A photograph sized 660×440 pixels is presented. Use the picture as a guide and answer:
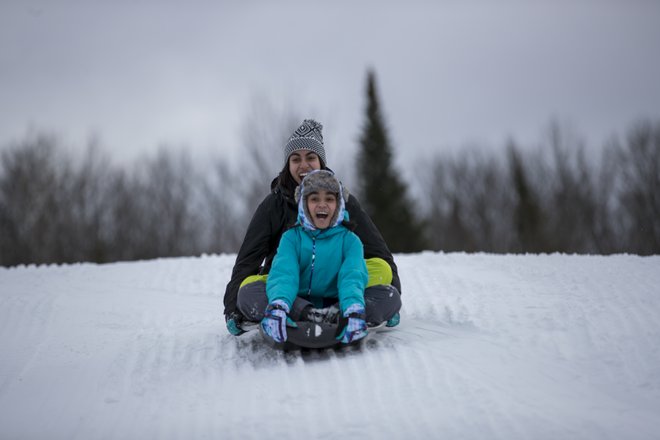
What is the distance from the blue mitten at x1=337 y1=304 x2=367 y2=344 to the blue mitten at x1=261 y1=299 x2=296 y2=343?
33 centimetres

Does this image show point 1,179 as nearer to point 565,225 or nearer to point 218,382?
point 218,382

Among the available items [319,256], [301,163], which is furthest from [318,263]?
[301,163]

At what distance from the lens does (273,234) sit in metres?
3.35

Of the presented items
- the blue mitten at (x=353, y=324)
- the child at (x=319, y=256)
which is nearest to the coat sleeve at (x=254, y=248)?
the child at (x=319, y=256)

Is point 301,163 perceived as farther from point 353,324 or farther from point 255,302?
point 353,324

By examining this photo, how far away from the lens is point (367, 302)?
2980 millimetres

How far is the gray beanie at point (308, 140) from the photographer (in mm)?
3518

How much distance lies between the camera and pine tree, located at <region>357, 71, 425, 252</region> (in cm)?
1800

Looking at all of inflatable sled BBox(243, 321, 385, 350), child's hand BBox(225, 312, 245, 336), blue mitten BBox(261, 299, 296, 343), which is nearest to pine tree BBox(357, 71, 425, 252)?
child's hand BBox(225, 312, 245, 336)

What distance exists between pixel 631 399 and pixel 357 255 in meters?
1.58

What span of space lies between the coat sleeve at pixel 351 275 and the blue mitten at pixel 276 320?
345 millimetres

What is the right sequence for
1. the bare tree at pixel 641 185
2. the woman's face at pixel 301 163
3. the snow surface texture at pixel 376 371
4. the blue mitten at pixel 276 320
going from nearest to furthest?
the snow surface texture at pixel 376 371 < the blue mitten at pixel 276 320 < the woman's face at pixel 301 163 < the bare tree at pixel 641 185

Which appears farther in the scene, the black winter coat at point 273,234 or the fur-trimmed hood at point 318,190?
the black winter coat at point 273,234

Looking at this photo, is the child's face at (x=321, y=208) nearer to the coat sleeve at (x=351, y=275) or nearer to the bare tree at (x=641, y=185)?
the coat sleeve at (x=351, y=275)
